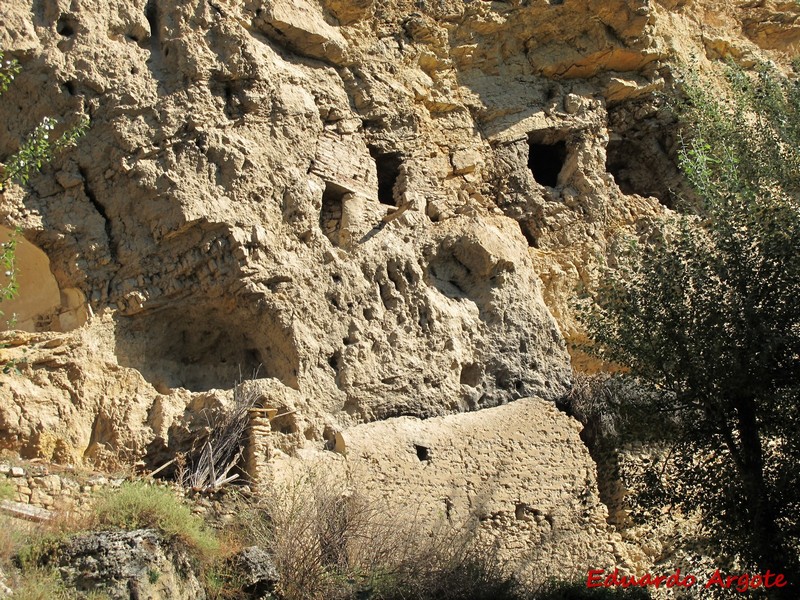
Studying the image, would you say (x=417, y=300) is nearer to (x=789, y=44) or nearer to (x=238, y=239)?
(x=238, y=239)

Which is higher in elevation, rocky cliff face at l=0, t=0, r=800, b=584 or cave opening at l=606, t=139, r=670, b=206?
cave opening at l=606, t=139, r=670, b=206

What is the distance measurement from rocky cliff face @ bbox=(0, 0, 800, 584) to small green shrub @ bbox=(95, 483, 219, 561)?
4.77ft

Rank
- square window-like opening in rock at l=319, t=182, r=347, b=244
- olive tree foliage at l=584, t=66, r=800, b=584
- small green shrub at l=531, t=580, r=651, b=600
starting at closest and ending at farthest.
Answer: olive tree foliage at l=584, t=66, r=800, b=584
small green shrub at l=531, t=580, r=651, b=600
square window-like opening in rock at l=319, t=182, r=347, b=244

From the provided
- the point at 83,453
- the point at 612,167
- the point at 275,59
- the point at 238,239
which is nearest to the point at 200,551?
the point at 83,453

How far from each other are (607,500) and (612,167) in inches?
254

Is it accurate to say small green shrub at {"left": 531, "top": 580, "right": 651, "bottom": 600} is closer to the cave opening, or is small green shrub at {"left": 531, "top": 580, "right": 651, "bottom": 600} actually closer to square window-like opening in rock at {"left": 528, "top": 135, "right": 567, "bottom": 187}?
square window-like opening in rock at {"left": 528, "top": 135, "right": 567, "bottom": 187}

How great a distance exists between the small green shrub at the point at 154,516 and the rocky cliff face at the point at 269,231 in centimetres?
145

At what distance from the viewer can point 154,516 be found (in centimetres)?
900

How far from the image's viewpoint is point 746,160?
11977 millimetres

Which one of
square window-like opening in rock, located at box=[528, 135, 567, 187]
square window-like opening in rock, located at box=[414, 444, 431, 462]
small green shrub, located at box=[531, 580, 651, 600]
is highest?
square window-like opening in rock, located at box=[528, 135, 567, 187]

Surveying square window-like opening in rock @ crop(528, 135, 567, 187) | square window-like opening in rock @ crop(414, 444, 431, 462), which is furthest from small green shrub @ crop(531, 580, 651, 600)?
square window-like opening in rock @ crop(528, 135, 567, 187)
